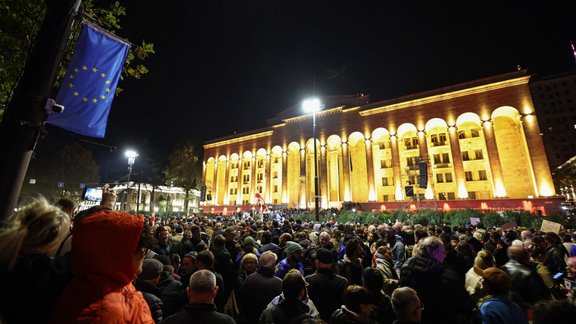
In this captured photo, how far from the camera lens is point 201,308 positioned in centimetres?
243

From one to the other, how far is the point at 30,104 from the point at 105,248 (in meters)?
2.59

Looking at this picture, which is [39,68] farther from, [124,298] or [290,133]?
[290,133]

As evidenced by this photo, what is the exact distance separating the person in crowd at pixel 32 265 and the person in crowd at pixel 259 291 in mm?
2634

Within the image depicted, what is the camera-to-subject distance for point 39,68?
3229mm

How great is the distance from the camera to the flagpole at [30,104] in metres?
2.88

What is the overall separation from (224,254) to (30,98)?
3582 mm

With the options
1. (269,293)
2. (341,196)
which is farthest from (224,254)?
(341,196)

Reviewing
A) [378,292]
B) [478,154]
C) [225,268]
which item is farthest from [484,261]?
[478,154]

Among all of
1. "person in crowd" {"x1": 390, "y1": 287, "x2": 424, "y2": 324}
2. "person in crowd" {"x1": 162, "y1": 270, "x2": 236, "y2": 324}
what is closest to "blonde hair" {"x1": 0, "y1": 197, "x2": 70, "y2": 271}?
"person in crowd" {"x1": 162, "y1": 270, "x2": 236, "y2": 324}

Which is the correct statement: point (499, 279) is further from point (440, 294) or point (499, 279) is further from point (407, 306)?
point (407, 306)

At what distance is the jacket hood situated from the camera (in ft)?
5.46

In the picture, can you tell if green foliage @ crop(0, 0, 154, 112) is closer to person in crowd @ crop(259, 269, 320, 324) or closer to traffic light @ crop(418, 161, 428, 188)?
person in crowd @ crop(259, 269, 320, 324)

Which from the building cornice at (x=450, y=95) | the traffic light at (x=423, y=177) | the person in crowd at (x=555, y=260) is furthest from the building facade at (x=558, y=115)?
the person in crowd at (x=555, y=260)

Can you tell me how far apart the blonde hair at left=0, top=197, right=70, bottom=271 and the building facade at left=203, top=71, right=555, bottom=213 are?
25090mm
